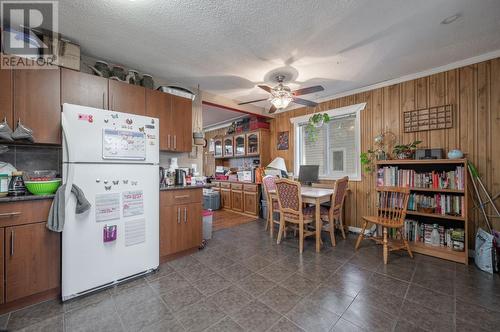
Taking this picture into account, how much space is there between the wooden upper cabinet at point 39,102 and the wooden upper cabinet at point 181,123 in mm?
1186

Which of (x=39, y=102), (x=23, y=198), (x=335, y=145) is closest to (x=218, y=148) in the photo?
(x=335, y=145)

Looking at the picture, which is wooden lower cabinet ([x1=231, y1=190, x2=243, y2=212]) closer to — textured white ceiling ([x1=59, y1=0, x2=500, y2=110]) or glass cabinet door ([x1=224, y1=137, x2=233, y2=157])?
glass cabinet door ([x1=224, y1=137, x2=233, y2=157])

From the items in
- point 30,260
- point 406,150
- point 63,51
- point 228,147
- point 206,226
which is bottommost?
point 206,226

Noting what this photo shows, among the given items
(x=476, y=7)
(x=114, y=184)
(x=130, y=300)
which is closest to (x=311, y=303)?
(x=130, y=300)

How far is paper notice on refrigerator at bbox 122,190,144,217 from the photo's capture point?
2046 millimetres

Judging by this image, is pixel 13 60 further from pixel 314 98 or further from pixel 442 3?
pixel 314 98

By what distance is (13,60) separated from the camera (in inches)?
70.7

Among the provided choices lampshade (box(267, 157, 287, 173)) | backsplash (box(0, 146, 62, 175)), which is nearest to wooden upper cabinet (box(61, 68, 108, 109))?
backsplash (box(0, 146, 62, 175))

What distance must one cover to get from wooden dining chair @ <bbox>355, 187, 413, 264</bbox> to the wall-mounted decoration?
1.07 meters

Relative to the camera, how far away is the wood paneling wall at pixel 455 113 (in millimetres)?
2516

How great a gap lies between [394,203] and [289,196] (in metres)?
1.47

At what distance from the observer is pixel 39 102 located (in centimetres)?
191

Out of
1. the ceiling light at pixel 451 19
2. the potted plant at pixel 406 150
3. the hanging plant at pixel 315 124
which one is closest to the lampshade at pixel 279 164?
the hanging plant at pixel 315 124

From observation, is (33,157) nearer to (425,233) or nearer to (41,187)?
(41,187)
